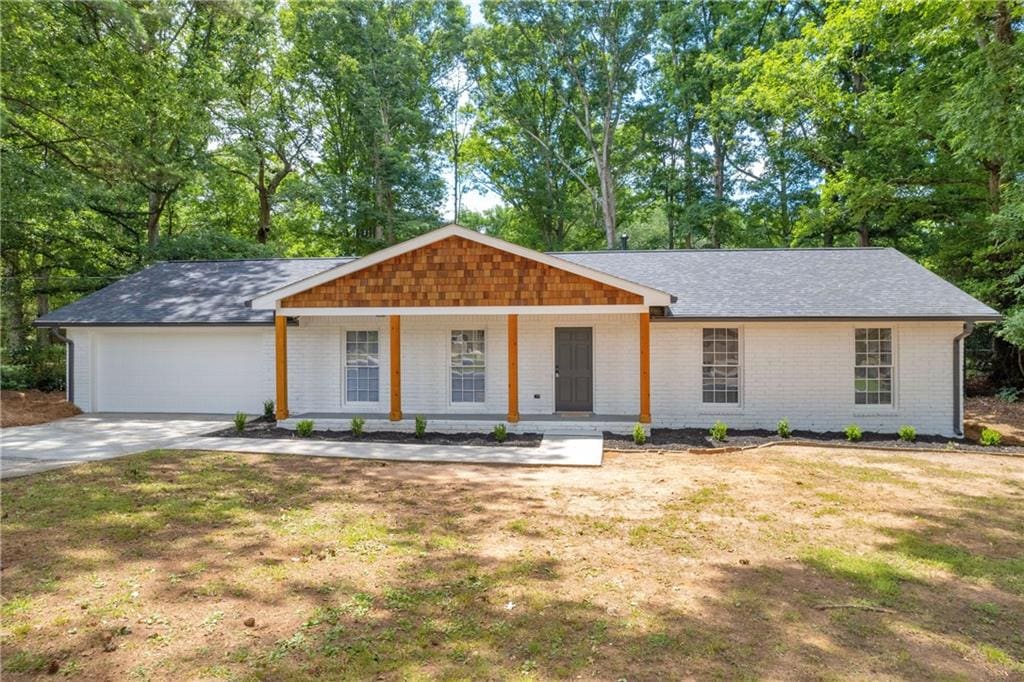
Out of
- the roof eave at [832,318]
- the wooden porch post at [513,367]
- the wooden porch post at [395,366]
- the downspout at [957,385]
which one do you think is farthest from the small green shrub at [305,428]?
the downspout at [957,385]

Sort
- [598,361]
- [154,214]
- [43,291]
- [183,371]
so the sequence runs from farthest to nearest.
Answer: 1. [154,214]
2. [43,291]
3. [183,371]
4. [598,361]

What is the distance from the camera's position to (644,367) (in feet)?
37.3

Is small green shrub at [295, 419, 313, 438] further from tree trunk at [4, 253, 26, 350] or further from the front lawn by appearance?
tree trunk at [4, 253, 26, 350]

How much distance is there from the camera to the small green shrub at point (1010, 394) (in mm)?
16234

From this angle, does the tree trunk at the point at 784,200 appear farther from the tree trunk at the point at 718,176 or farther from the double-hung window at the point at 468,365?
the double-hung window at the point at 468,365

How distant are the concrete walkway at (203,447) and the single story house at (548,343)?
1.49 meters

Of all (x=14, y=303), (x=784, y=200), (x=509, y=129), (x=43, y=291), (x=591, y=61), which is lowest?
(x=14, y=303)

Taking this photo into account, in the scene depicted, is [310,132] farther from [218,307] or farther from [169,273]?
Answer: [218,307]

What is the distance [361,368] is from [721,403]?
28.0 ft

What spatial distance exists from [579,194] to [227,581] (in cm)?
2894

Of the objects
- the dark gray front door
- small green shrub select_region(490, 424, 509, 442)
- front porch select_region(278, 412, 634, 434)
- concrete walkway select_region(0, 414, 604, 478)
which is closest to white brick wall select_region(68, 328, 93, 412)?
concrete walkway select_region(0, 414, 604, 478)

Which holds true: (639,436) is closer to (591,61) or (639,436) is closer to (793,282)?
(793,282)

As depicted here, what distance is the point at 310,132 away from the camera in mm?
28781

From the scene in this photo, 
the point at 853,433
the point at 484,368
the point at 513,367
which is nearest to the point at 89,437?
the point at 484,368
